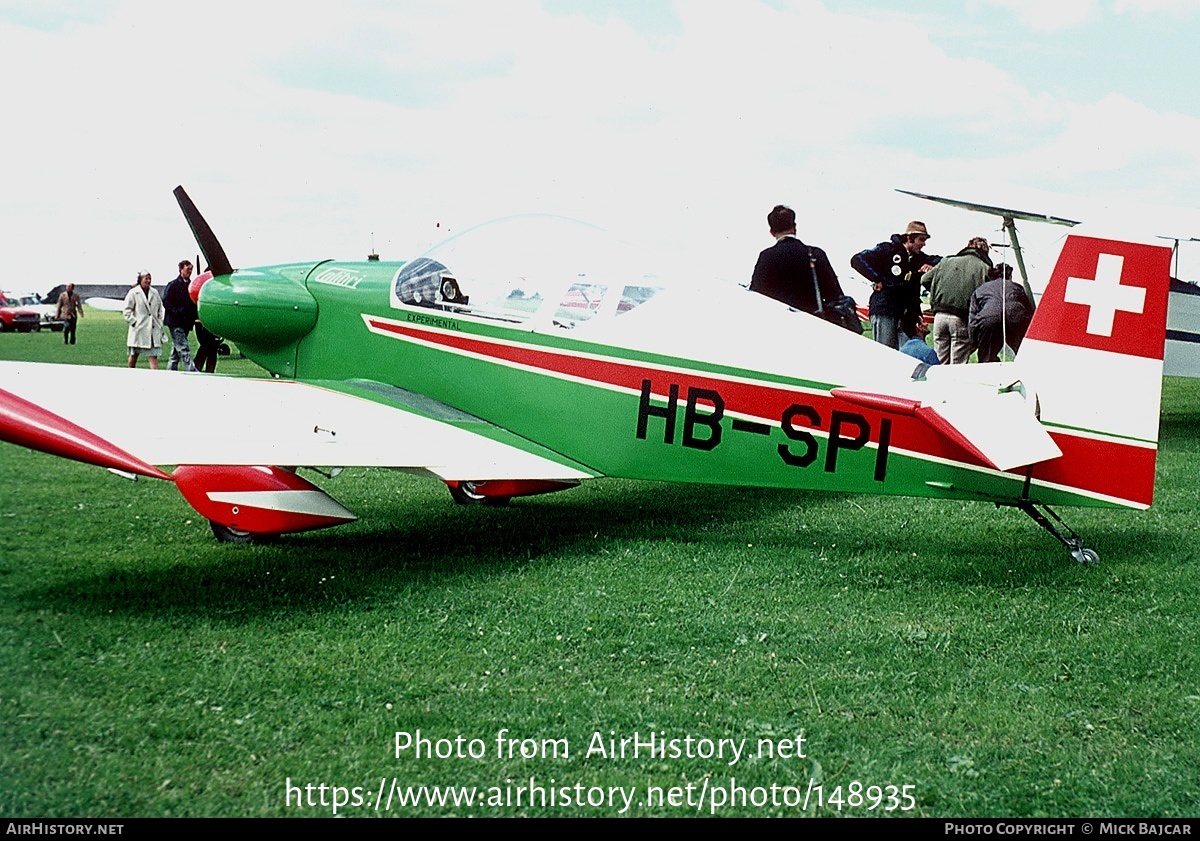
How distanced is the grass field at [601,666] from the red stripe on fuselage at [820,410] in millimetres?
547

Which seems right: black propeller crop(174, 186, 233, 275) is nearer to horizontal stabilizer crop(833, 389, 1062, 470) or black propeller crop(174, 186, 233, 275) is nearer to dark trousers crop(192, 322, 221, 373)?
dark trousers crop(192, 322, 221, 373)

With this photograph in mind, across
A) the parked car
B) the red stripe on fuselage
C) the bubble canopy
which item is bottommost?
the parked car

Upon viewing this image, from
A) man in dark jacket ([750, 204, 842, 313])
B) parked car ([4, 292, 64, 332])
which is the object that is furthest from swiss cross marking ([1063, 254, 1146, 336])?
parked car ([4, 292, 64, 332])

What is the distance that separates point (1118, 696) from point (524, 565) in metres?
2.98

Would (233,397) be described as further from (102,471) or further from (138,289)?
(138,289)

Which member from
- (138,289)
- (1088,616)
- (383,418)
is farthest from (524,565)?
(138,289)

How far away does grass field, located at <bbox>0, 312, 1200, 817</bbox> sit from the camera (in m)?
3.14

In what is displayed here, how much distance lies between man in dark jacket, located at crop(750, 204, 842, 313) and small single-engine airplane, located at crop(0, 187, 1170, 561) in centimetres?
262

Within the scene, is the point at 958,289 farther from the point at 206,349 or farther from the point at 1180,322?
the point at 206,349

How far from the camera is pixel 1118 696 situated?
12.6 ft

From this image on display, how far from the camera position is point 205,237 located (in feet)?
30.7

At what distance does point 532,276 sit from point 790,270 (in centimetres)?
298

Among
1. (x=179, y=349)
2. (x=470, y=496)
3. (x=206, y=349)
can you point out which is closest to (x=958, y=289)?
(x=470, y=496)

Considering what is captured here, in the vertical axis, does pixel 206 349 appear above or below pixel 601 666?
above
